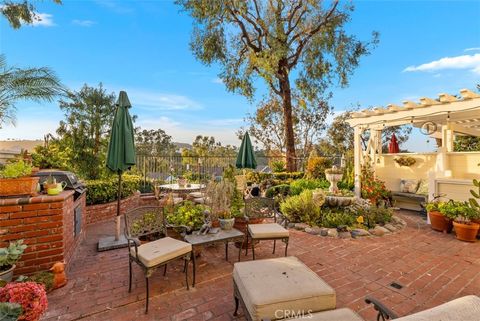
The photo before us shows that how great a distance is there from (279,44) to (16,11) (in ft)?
25.6

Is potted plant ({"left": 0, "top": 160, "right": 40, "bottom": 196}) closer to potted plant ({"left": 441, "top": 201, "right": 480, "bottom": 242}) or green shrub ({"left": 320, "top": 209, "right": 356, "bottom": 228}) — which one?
green shrub ({"left": 320, "top": 209, "right": 356, "bottom": 228})

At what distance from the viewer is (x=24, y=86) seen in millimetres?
5359

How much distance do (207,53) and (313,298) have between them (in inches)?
377

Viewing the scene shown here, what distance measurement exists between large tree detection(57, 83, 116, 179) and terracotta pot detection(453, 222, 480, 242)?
8.33 metres

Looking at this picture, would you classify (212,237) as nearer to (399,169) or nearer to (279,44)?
(399,169)

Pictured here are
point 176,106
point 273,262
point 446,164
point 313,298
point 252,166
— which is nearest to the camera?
point 313,298

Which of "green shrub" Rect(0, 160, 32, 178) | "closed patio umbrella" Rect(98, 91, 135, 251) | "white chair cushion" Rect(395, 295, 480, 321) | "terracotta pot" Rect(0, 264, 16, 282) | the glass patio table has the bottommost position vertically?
"terracotta pot" Rect(0, 264, 16, 282)

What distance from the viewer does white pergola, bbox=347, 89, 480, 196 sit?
5.12 meters

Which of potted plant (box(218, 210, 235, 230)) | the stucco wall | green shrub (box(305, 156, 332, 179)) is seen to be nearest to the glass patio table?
potted plant (box(218, 210, 235, 230))

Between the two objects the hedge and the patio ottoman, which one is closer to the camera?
the patio ottoman

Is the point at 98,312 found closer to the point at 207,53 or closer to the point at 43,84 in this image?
the point at 43,84

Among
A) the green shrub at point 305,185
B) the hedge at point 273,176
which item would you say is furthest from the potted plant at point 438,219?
the hedge at point 273,176

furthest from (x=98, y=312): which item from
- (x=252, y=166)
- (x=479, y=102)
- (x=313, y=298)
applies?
(x=479, y=102)

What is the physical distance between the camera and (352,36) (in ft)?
30.7
